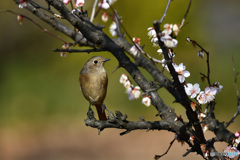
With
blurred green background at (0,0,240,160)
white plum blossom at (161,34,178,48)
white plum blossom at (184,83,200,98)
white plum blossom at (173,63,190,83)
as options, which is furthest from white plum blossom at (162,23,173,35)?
blurred green background at (0,0,240,160)

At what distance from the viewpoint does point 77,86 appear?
9.38 meters

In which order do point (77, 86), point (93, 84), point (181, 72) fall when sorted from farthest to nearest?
point (77, 86), point (93, 84), point (181, 72)

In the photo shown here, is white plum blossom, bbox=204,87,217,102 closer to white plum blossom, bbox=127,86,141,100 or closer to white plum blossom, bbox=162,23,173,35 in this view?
white plum blossom, bbox=127,86,141,100

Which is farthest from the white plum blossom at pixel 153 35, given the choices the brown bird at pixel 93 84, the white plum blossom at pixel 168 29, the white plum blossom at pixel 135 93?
the brown bird at pixel 93 84

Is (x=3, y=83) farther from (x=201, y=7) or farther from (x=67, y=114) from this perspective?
(x=201, y=7)

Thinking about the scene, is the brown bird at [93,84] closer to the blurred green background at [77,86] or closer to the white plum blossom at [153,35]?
the white plum blossom at [153,35]

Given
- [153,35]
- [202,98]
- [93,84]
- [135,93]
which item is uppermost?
[93,84]

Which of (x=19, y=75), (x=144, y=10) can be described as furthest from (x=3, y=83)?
(x=144, y=10)

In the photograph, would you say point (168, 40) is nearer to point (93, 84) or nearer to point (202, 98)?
point (202, 98)

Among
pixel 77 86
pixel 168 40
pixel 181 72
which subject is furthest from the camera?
pixel 77 86

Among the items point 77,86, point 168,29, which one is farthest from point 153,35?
point 77,86

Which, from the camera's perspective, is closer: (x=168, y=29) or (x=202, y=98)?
(x=168, y=29)

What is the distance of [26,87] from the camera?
9703 millimetres

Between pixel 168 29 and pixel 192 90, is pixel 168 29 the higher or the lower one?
the higher one
